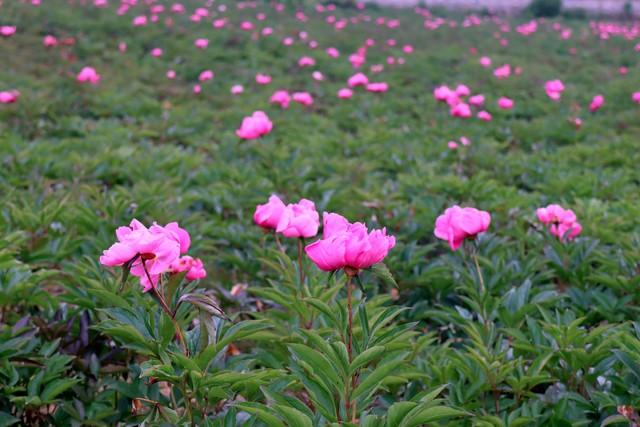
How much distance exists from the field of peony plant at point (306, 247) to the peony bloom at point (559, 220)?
0.06 feet

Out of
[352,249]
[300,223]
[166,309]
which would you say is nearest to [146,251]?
[166,309]

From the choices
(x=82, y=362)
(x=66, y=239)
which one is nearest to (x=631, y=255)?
(x=82, y=362)

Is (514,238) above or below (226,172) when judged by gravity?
A: above

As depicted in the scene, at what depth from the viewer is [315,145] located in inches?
244

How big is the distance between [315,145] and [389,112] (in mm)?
2329

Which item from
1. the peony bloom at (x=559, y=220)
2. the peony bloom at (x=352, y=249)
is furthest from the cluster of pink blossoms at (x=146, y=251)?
the peony bloom at (x=559, y=220)

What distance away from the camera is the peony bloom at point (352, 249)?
1513 millimetres

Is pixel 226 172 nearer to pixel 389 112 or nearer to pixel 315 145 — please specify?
pixel 315 145

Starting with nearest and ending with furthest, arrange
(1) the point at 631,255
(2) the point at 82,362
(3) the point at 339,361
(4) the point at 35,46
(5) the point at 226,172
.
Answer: (3) the point at 339,361 → (2) the point at 82,362 → (1) the point at 631,255 → (5) the point at 226,172 → (4) the point at 35,46

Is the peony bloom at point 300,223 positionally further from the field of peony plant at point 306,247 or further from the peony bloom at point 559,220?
the peony bloom at point 559,220

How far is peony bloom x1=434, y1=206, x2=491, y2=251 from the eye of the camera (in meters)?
2.24

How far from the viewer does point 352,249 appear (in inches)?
59.4

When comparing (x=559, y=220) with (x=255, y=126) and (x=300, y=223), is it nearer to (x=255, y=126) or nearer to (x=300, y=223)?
(x=300, y=223)

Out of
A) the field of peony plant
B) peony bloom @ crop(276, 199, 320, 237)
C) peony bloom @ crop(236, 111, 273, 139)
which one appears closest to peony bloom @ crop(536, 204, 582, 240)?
the field of peony plant
